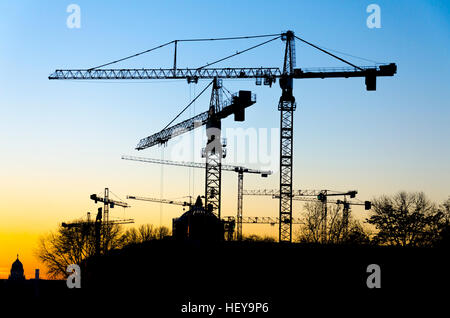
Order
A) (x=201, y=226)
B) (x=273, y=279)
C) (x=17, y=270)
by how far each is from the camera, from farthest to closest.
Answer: (x=17, y=270)
(x=201, y=226)
(x=273, y=279)

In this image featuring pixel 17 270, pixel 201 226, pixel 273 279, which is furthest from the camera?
pixel 17 270

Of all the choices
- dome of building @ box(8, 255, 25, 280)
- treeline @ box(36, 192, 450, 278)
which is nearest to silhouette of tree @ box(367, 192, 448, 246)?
treeline @ box(36, 192, 450, 278)

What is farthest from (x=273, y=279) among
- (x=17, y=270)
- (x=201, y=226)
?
(x=17, y=270)

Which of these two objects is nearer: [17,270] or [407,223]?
[407,223]

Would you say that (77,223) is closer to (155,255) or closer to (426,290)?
(155,255)

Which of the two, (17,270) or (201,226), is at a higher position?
(201,226)

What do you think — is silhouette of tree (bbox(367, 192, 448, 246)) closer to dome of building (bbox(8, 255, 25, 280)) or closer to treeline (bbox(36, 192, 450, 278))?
treeline (bbox(36, 192, 450, 278))

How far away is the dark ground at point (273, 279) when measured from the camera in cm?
6581

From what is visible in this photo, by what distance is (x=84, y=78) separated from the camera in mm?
110812

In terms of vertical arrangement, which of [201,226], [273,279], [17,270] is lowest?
[17,270]

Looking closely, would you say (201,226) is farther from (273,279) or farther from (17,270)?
(17,270)

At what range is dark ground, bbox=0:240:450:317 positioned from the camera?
65.8 m

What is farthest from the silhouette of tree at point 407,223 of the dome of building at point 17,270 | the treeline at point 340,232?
the dome of building at point 17,270

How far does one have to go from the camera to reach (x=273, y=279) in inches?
2822
